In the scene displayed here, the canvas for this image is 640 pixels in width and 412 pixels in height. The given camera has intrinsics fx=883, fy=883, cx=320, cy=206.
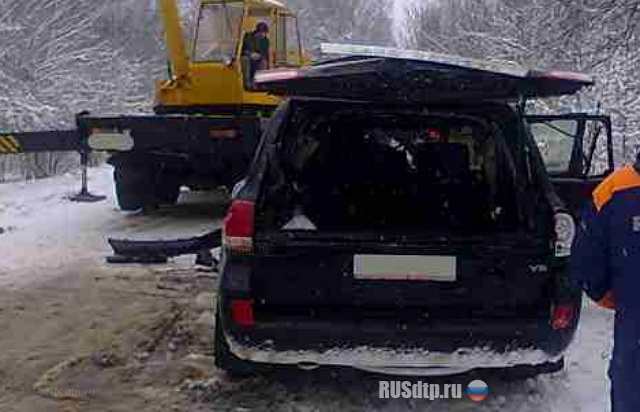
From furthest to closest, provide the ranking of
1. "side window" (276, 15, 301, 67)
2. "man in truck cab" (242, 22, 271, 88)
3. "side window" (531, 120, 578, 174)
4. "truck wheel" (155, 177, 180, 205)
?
"side window" (276, 15, 301, 67)
"truck wheel" (155, 177, 180, 205)
"man in truck cab" (242, 22, 271, 88)
"side window" (531, 120, 578, 174)

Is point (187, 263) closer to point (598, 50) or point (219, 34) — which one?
point (219, 34)

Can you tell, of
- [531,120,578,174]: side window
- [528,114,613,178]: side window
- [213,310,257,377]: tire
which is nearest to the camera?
[213,310,257,377]: tire

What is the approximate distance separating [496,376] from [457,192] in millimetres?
1370

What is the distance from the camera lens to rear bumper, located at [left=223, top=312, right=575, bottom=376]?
4.18 metres

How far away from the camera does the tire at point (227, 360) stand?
4.48 m

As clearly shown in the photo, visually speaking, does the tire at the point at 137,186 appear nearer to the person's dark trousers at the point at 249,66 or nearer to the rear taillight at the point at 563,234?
the person's dark trousers at the point at 249,66

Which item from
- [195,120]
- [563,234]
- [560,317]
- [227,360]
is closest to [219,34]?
[195,120]

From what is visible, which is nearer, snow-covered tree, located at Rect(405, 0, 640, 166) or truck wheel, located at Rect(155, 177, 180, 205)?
truck wheel, located at Rect(155, 177, 180, 205)

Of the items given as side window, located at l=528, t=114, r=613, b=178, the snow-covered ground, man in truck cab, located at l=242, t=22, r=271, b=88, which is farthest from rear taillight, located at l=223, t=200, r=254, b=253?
man in truck cab, located at l=242, t=22, r=271, b=88

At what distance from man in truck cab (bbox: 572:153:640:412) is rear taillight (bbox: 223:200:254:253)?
184 cm

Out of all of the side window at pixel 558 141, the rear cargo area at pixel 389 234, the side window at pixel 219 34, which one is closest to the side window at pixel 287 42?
the side window at pixel 219 34

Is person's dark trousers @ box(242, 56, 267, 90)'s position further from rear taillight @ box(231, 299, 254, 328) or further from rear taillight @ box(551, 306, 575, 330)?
rear taillight @ box(551, 306, 575, 330)

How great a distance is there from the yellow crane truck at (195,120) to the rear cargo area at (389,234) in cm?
534

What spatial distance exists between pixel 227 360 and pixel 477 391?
4.41 feet
